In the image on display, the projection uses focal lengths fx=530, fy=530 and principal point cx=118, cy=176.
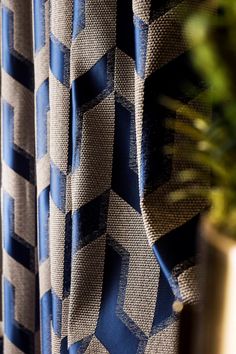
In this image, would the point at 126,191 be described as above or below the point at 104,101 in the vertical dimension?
below

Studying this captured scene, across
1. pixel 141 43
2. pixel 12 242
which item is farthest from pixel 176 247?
pixel 12 242

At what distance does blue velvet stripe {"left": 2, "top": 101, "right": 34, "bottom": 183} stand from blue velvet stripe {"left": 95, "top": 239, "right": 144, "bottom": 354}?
336 mm

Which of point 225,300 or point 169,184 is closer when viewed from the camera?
point 225,300

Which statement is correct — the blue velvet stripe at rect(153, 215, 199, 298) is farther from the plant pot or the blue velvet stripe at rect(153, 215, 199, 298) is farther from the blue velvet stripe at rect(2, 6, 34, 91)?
the blue velvet stripe at rect(2, 6, 34, 91)

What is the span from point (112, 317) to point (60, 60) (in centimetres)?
40

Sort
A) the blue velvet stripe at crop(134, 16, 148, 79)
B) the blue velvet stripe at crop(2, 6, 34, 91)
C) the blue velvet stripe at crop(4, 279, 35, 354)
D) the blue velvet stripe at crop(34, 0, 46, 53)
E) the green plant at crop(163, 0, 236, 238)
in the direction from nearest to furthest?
the green plant at crop(163, 0, 236, 238), the blue velvet stripe at crop(134, 16, 148, 79), the blue velvet stripe at crop(34, 0, 46, 53), the blue velvet stripe at crop(2, 6, 34, 91), the blue velvet stripe at crop(4, 279, 35, 354)

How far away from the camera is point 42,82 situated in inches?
36.9

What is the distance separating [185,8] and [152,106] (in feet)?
0.42

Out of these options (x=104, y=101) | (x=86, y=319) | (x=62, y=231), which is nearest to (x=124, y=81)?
(x=104, y=101)

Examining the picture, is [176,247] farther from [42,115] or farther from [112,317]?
[42,115]

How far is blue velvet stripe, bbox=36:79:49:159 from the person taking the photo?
3.09 feet

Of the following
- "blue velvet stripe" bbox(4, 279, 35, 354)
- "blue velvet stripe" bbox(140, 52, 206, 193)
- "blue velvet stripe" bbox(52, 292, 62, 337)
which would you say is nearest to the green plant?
"blue velvet stripe" bbox(140, 52, 206, 193)

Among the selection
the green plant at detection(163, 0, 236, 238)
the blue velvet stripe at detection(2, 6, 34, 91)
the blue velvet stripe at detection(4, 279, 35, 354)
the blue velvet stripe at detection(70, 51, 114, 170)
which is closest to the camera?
the green plant at detection(163, 0, 236, 238)

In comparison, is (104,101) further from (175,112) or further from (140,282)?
(140,282)
